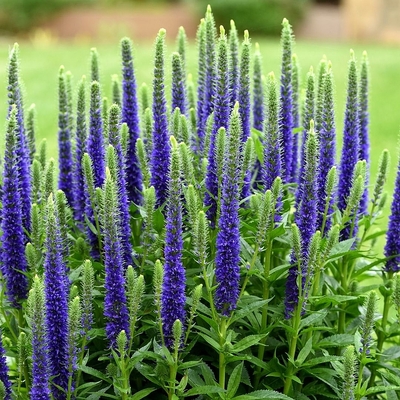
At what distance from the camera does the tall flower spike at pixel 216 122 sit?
3.08 metres

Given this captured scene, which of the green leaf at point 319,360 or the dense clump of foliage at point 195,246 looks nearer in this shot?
the dense clump of foliage at point 195,246

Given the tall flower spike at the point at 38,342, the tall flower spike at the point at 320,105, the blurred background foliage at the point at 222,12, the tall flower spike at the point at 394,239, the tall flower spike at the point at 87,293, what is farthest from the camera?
the blurred background foliage at the point at 222,12

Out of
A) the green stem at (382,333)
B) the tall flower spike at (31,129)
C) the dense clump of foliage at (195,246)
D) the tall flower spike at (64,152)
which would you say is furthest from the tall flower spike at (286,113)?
the tall flower spike at (31,129)

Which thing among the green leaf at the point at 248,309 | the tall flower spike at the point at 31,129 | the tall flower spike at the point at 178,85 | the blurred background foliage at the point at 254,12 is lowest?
the green leaf at the point at 248,309

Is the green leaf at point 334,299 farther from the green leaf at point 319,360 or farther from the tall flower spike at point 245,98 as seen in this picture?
the tall flower spike at point 245,98

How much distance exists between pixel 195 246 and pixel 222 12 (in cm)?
1997

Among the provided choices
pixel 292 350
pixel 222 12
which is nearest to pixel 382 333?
pixel 292 350

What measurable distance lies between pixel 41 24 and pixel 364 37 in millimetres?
9845

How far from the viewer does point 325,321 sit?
3.36 meters

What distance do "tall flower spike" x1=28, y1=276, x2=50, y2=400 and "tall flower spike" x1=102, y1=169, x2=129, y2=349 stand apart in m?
0.27

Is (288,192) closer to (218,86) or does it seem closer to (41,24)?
(218,86)

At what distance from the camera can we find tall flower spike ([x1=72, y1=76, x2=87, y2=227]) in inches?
134

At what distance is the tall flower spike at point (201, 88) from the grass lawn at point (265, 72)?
15.1 ft

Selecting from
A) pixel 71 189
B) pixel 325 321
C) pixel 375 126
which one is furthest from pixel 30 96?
pixel 325 321
